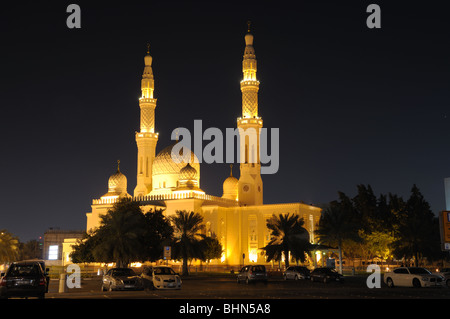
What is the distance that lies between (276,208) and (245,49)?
21.3 metres

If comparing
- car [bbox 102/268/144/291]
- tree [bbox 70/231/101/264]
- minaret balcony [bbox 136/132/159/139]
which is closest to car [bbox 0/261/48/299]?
car [bbox 102/268/144/291]

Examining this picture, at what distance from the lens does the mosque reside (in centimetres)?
6850

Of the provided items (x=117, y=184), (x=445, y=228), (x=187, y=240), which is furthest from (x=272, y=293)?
(x=117, y=184)

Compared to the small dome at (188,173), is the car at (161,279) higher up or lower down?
lower down

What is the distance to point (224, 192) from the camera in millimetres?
77062

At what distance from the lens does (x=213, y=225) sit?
2721 inches

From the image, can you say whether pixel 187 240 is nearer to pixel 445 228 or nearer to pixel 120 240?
pixel 120 240

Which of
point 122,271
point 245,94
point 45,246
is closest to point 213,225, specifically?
point 245,94

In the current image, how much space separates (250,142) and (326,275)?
117ft

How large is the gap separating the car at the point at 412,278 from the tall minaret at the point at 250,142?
40.2 m

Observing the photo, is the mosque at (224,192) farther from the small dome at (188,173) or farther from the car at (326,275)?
the car at (326,275)

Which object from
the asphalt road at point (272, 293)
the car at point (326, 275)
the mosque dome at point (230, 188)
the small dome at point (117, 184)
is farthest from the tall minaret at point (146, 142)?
the asphalt road at point (272, 293)

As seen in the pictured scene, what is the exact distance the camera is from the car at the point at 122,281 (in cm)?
2744
